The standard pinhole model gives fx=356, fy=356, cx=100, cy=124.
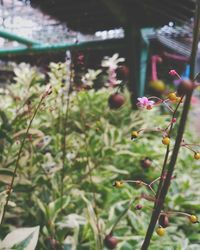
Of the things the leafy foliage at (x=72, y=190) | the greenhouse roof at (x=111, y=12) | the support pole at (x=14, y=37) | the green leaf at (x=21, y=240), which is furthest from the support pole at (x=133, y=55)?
the green leaf at (x=21, y=240)

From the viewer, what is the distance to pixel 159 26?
2520 mm

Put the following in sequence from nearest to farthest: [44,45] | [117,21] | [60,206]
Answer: [60,206] → [117,21] → [44,45]

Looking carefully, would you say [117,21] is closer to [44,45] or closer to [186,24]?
[186,24]

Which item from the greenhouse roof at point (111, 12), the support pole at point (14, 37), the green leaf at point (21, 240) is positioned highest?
the greenhouse roof at point (111, 12)

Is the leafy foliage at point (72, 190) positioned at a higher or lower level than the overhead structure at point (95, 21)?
lower

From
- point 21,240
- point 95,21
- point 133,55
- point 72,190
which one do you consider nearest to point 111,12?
point 95,21

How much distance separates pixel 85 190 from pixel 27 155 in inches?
13.7

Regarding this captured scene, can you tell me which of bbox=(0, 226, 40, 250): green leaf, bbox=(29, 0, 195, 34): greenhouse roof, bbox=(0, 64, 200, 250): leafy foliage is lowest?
bbox=(0, 64, 200, 250): leafy foliage

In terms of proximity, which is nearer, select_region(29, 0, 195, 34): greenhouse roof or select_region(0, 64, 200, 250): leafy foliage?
select_region(0, 64, 200, 250): leafy foliage

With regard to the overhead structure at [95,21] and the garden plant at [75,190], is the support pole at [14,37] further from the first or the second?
the garden plant at [75,190]

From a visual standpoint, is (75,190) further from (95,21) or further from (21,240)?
(95,21)

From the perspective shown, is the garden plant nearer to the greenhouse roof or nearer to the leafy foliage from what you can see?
the leafy foliage

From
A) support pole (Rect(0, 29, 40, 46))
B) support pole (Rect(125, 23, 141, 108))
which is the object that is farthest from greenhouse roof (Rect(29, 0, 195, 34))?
support pole (Rect(0, 29, 40, 46))

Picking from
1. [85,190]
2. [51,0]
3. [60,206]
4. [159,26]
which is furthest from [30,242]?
[159,26]
